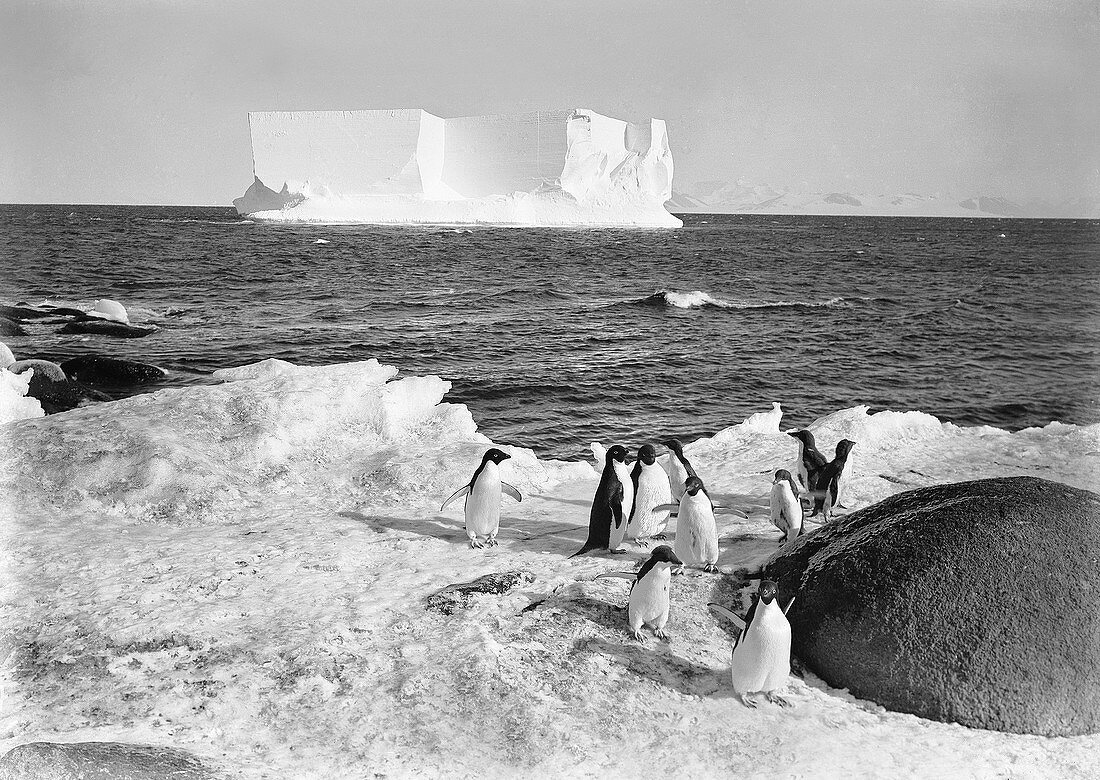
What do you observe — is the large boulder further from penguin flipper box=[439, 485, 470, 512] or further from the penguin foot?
penguin flipper box=[439, 485, 470, 512]

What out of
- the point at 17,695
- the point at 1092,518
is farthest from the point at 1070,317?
the point at 17,695

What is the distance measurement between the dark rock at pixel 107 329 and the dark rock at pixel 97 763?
1452 centimetres

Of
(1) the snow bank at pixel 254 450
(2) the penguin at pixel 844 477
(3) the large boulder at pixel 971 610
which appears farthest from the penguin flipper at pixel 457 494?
(2) the penguin at pixel 844 477

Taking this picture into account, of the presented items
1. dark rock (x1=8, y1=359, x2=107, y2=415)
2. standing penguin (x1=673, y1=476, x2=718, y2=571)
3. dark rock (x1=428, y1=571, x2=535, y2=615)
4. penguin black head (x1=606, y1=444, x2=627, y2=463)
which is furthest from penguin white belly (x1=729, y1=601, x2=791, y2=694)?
dark rock (x1=8, y1=359, x2=107, y2=415)

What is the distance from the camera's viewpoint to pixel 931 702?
10.1 ft

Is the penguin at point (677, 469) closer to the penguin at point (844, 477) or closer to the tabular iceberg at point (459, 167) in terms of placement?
the penguin at point (844, 477)

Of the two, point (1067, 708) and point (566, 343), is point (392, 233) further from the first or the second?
point (1067, 708)

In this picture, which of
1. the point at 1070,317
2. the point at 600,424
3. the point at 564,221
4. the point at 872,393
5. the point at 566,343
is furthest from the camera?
the point at 564,221

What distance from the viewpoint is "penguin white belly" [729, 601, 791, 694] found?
308cm

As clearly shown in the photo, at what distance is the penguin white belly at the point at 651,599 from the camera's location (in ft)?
11.3

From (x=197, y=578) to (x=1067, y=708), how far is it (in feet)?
13.0

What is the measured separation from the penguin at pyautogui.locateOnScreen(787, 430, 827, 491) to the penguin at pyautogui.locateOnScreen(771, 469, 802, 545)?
0.72m

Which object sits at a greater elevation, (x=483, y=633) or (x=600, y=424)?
(x=483, y=633)

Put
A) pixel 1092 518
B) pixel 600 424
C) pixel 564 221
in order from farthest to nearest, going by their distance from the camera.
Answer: pixel 564 221 < pixel 600 424 < pixel 1092 518
